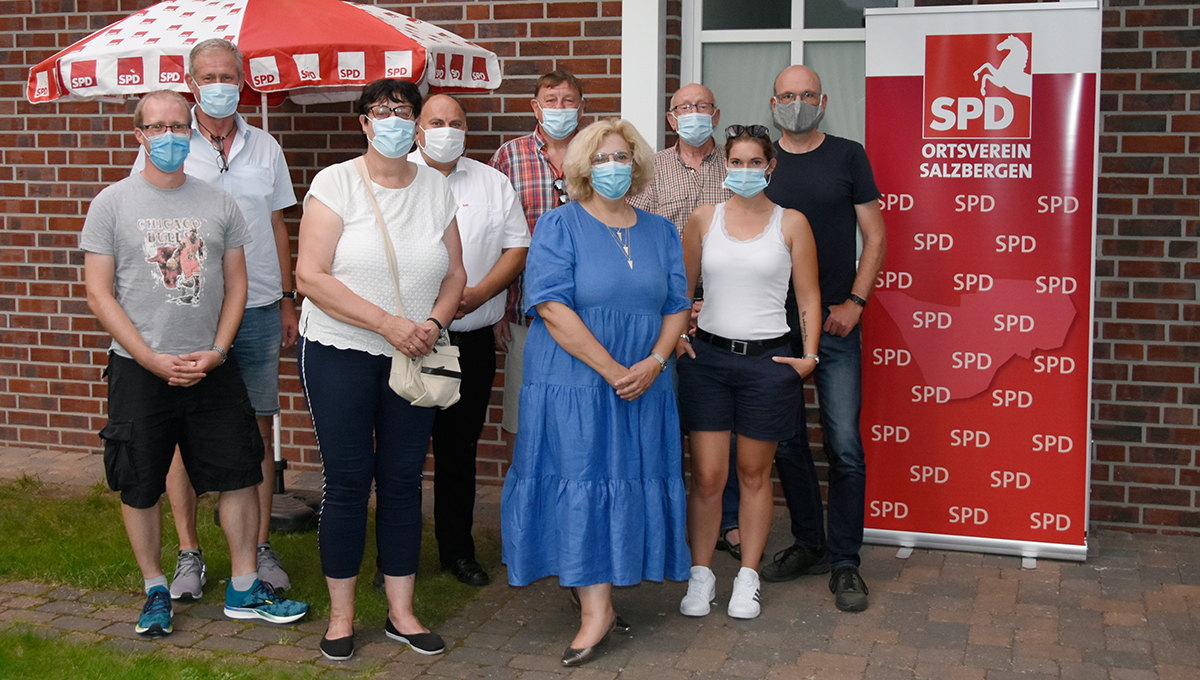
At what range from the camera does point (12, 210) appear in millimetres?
6910

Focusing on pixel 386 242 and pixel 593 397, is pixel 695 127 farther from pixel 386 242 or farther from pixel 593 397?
pixel 386 242

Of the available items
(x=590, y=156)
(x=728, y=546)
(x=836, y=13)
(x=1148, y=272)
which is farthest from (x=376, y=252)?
(x=1148, y=272)

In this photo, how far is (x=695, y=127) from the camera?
15.7ft

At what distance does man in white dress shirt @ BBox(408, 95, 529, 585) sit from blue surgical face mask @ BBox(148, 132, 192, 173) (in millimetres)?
875

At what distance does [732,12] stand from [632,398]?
267 centimetres

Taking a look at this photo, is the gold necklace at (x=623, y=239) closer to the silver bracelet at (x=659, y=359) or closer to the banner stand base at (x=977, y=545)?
the silver bracelet at (x=659, y=359)

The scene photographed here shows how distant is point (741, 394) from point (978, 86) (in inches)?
65.6

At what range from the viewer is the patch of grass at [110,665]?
3.79 meters

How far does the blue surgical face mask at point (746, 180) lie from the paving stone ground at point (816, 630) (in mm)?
1528

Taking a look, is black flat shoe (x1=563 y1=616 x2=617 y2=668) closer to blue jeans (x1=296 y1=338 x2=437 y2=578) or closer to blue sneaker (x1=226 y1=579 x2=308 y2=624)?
blue jeans (x1=296 y1=338 x2=437 y2=578)

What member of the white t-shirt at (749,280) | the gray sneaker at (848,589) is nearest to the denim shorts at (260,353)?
the white t-shirt at (749,280)

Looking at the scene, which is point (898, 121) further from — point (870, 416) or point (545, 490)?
point (545, 490)

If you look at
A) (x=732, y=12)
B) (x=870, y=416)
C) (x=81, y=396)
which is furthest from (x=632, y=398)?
(x=81, y=396)

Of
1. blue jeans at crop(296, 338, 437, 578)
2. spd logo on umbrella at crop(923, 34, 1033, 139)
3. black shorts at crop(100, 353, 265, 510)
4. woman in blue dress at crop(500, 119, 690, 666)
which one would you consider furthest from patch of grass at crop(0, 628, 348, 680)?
spd logo on umbrella at crop(923, 34, 1033, 139)
